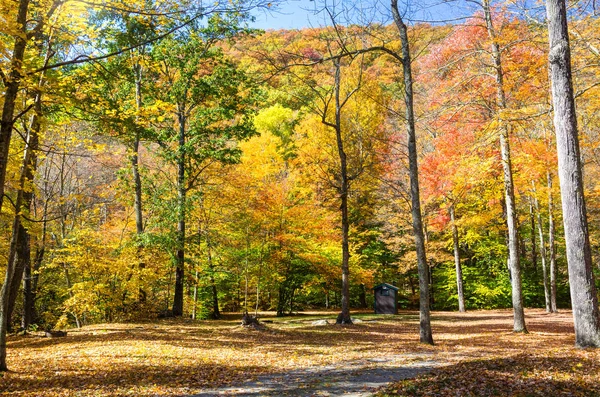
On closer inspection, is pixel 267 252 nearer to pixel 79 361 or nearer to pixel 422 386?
pixel 79 361

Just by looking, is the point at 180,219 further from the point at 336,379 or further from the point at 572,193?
the point at 572,193

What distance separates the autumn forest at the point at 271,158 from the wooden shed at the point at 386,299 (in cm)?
207

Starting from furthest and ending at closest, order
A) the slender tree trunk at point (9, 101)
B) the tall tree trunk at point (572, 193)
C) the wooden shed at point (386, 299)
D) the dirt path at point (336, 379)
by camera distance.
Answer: the wooden shed at point (386, 299)
the tall tree trunk at point (572, 193)
the slender tree trunk at point (9, 101)
the dirt path at point (336, 379)

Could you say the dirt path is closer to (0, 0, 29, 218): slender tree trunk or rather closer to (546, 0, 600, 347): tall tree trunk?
(546, 0, 600, 347): tall tree trunk

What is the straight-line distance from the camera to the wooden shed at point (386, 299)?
21.9 meters

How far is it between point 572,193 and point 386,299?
16.1 meters

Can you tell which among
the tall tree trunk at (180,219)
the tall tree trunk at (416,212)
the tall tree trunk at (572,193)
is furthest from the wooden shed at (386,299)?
the tall tree trunk at (572,193)

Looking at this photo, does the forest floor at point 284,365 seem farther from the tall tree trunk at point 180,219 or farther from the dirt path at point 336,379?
the tall tree trunk at point 180,219

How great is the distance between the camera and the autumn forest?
7.04 metres

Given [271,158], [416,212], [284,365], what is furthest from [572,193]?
[271,158]

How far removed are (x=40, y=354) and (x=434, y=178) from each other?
18115 mm

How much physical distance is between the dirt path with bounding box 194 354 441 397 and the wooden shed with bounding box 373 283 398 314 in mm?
14611

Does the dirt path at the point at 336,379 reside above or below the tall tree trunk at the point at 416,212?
below

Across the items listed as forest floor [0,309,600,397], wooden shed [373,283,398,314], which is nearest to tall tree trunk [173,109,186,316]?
forest floor [0,309,600,397]
